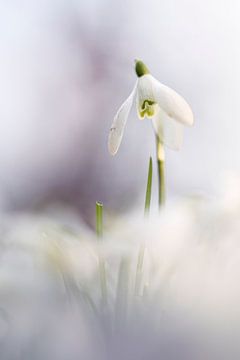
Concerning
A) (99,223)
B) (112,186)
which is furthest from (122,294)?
(112,186)

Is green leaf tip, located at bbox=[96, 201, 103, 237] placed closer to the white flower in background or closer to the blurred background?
the white flower in background

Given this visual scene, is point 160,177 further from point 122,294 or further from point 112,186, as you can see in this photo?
point 112,186

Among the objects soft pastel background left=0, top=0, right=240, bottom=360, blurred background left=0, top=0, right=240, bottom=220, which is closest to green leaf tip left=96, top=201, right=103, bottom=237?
soft pastel background left=0, top=0, right=240, bottom=360

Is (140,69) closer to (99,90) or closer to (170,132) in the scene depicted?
(170,132)

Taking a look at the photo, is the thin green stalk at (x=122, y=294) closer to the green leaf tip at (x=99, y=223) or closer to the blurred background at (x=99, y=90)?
the green leaf tip at (x=99, y=223)

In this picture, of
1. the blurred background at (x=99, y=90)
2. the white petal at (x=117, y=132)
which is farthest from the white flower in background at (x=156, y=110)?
the blurred background at (x=99, y=90)

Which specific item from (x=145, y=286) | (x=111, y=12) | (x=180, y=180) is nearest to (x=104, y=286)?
(x=145, y=286)

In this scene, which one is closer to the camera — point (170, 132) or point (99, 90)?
point (170, 132)

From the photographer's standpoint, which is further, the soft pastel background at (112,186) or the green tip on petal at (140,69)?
the green tip on petal at (140,69)
